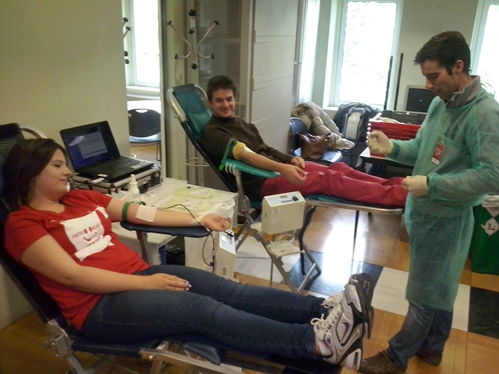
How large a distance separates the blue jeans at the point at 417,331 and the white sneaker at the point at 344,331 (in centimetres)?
64

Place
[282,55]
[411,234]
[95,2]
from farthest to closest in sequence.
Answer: [282,55] → [95,2] → [411,234]

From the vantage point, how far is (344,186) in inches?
92.7

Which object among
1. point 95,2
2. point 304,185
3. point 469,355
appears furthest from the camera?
point 304,185

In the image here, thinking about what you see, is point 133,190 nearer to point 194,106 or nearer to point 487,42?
point 194,106

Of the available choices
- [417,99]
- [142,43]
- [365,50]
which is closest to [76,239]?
[142,43]

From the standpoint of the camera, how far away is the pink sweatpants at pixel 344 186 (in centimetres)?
228

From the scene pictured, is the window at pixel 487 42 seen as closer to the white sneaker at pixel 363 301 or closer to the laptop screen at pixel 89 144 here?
the laptop screen at pixel 89 144

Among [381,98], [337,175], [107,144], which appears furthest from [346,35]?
[107,144]

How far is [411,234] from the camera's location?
185cm

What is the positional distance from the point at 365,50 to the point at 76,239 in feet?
15.6

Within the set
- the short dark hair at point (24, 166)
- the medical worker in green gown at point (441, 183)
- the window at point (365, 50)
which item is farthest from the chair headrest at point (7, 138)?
the window at point (365, 50)

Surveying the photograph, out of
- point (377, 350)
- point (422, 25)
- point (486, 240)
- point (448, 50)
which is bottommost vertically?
point (377, 350)

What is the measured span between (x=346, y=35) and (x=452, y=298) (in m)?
4.29

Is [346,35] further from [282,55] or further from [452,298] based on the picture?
[452,298]
